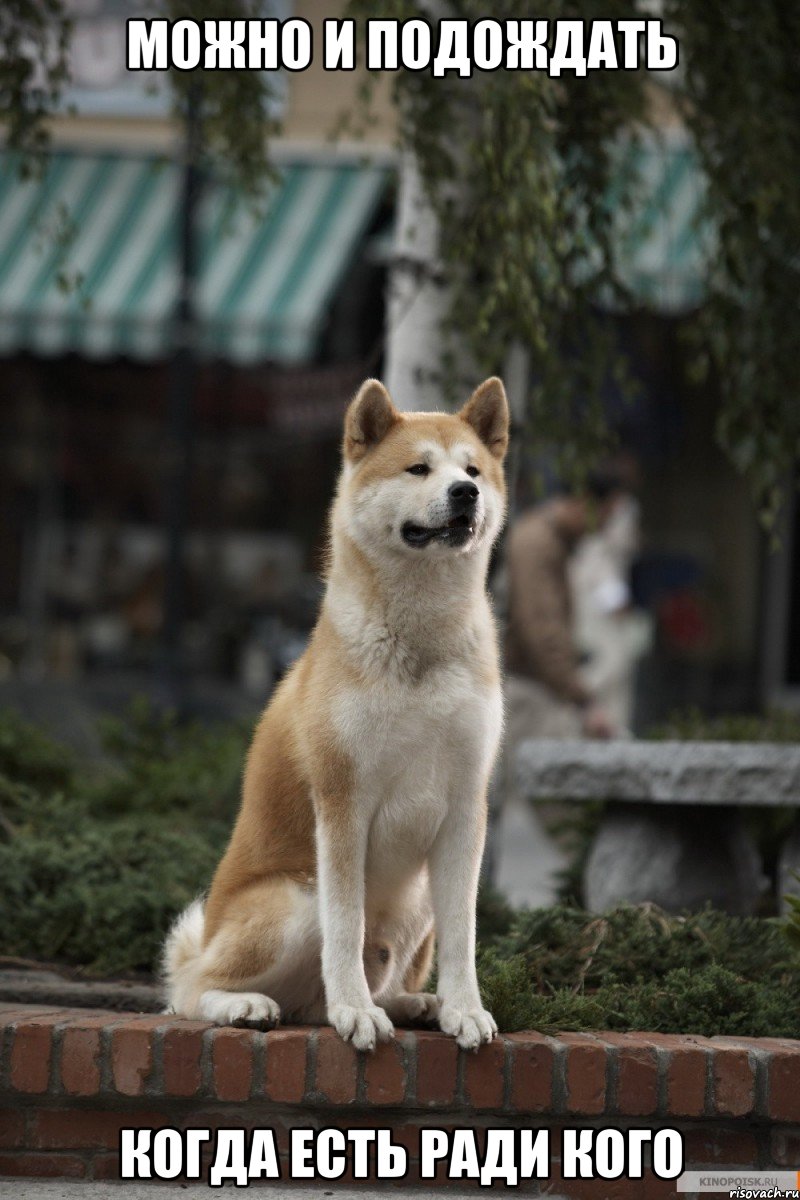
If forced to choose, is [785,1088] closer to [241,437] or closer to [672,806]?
[672,806]

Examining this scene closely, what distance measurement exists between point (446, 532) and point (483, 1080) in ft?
3.94

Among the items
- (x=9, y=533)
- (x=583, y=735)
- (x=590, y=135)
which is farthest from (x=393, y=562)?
(x=9, y=533)

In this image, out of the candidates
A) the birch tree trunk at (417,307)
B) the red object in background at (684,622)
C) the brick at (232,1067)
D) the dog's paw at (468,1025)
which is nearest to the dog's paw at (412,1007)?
the dog's paw at (468,1025)

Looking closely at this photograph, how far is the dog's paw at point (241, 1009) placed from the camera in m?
3.42

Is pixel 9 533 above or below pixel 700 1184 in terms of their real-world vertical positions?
above

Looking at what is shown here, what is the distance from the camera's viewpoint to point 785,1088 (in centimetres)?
342

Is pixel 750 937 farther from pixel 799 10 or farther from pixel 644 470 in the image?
pixel 644 470

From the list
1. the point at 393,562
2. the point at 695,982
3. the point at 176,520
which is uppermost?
the point at 176,520

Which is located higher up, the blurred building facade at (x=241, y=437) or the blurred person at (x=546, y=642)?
the blurred building facade at (x=241, y=437)

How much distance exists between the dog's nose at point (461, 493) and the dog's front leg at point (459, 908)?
64cm

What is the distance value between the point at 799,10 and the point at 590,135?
0.80 m

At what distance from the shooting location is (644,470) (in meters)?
13.2

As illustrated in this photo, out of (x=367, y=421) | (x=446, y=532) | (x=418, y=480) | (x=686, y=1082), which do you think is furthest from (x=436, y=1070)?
(x=367, y=421)

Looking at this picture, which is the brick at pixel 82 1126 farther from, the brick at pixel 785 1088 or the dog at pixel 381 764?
the brick at pixel 785 1088
